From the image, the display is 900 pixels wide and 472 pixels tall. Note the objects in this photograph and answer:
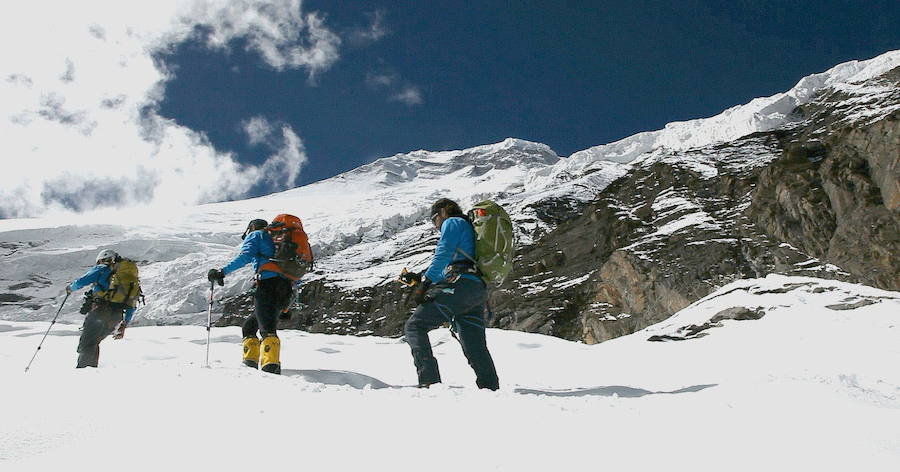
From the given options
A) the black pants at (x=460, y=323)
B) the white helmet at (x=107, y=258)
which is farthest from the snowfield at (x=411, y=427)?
the white helmet at (x=107, y=258)

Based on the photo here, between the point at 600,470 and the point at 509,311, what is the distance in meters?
35.6

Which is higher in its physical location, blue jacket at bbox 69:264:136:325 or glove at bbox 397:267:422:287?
blue jacket at bbox 69:264:136:325

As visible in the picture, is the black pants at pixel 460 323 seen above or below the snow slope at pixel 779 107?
below

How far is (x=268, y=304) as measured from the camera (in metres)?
5.29

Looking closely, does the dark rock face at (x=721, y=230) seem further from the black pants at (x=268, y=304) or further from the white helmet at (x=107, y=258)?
the black pants at (x=268, y=304)

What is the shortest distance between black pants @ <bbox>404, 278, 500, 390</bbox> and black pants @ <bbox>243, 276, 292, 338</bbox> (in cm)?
147

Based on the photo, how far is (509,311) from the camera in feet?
122

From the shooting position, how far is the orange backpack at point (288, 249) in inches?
213

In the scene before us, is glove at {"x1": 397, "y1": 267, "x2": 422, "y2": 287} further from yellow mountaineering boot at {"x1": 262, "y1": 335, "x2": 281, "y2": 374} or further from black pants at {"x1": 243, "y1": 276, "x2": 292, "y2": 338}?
black pants at {"x1": 243, "y1": 276, "x2": 292, "y2": 338}

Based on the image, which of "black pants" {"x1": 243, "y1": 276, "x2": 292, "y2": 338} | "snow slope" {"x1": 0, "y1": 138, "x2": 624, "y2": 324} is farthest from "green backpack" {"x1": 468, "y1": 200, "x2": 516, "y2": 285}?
"snow slope" {"x1": 0, "y1": 138, "x2": 624, "y2": 324}

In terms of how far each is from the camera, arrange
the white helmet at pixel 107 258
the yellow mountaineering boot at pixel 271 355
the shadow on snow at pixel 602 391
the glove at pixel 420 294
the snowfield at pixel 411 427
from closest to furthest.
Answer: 1. the snowfield at pixel 411 427
2. the shadow on snow at pixel 602 391
3. the glove at pixel 420 294
4. the yellow mountaineering boot at pixel 271 355
5. the white helmet at pixel 107 258

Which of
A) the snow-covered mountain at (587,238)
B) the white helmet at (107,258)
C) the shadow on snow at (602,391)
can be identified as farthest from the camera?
the snow-covered mountain at (587,238)

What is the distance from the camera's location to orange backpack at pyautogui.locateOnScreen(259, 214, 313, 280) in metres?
5.40

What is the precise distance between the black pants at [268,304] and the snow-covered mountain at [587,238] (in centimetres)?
2684
